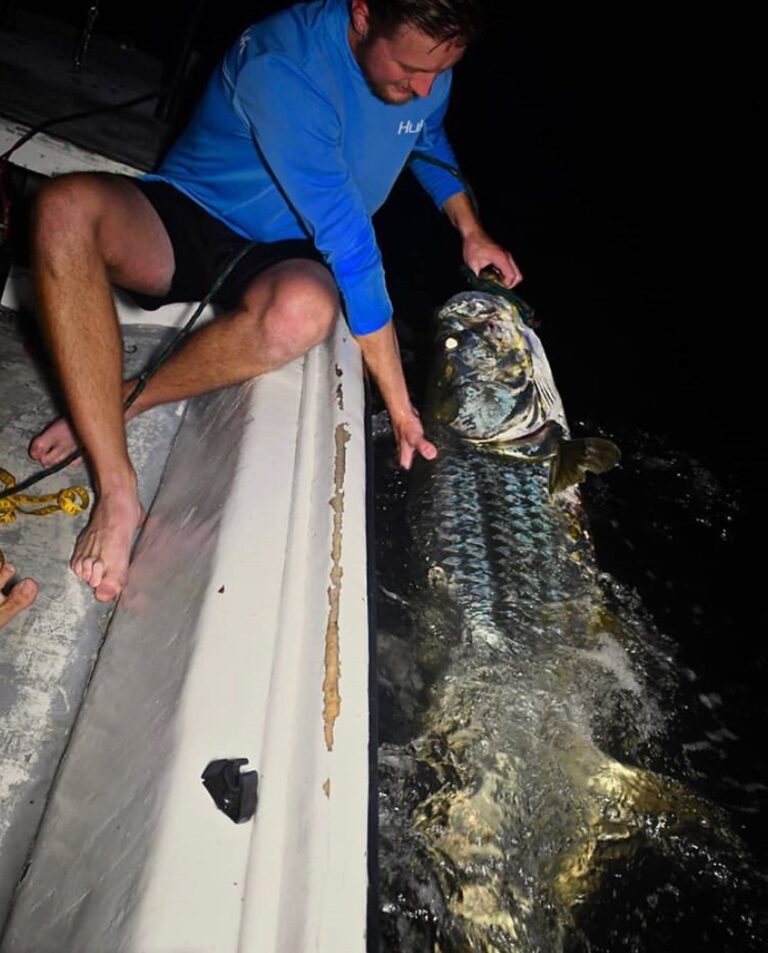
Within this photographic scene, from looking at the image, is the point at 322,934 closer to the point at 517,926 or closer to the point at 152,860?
the point at 152,860

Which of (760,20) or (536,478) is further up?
(760,20)

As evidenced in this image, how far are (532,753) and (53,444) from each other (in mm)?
1836

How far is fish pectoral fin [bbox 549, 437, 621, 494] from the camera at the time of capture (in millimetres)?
2631

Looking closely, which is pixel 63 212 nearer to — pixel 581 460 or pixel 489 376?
pixel 489 376

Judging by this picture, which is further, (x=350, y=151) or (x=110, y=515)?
(x=350, y=151)

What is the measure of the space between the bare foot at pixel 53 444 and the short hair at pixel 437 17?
156 centimetres

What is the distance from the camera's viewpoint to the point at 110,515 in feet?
6.23

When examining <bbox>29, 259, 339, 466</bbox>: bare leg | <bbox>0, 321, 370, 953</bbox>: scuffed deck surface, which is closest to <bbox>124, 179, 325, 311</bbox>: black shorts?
<bbox>29, 259, 339, 466</bbox>: bare leg

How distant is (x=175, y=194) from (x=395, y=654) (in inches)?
69.5

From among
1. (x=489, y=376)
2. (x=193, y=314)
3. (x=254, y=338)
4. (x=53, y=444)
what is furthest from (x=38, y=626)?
(x=489, y=376)

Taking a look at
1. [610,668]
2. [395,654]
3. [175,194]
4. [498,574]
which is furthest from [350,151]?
[610,668]

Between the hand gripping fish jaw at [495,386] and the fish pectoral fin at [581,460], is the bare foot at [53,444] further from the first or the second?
the fish pectoral fin at [581,460]

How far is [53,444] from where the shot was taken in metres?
2.19

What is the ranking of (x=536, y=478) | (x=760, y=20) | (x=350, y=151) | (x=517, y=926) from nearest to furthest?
(x=517, y=926) < (x=350, y=151) < (x=536, y=478) < (x=760, y=20)
